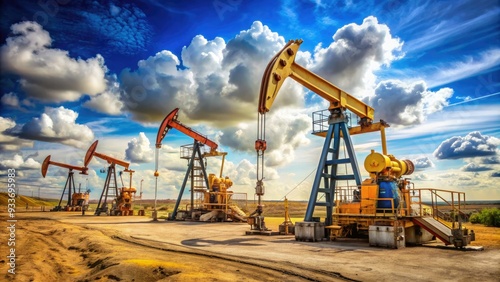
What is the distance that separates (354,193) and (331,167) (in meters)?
1.42

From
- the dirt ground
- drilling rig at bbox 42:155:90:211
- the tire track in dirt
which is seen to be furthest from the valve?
drilling rig at bbox 42:155:90:211

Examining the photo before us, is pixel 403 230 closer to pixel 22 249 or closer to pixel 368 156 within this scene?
pixel 368 156

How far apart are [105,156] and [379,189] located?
27810mm

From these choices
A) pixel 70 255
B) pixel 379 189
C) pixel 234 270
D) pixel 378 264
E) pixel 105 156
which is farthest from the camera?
pixel 105 156

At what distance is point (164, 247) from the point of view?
32.5 feet

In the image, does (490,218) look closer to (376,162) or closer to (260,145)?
(376,162)

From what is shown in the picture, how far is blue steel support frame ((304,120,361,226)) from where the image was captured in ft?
44.4

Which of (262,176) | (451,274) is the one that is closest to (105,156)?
(262,176)

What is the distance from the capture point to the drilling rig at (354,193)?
11.2 m

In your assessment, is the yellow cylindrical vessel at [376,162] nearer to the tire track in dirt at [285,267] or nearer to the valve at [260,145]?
the valve at [260,145]

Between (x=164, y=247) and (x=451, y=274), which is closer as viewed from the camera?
(x=451, y=274)

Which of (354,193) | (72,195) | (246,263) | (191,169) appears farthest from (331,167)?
(72,195)

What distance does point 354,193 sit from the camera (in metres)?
13.5

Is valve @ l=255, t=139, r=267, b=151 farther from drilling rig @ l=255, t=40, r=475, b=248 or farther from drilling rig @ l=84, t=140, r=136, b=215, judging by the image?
drilling rig @ l=84, t=140, r=136, b=215
